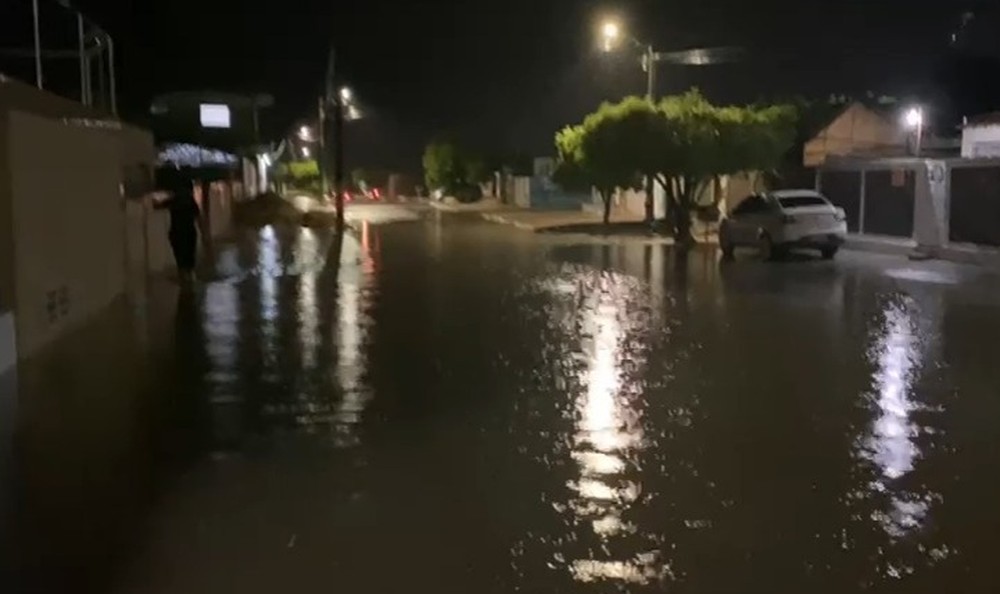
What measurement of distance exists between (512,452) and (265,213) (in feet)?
141

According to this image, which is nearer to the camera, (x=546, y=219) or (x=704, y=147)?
(x=704, y=147)

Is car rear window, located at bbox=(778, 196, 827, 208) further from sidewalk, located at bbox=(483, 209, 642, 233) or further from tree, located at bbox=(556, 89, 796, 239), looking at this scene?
sidewalk, located at bbox=(483, 209, 642, 233)

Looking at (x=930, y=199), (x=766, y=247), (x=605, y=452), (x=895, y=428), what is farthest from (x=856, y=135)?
(x=605, y=452)

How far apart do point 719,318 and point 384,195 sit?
84.3 m

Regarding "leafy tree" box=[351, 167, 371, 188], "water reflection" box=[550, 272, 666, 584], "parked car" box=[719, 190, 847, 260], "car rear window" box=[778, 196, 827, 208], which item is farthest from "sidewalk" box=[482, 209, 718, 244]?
"leafy tree" box=[351, 167, 371, 188]

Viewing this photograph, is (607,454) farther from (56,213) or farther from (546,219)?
(546,219)

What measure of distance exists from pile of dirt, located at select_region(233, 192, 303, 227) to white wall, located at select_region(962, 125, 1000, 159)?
2322 cm

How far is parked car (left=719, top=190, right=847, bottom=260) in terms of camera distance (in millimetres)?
27438

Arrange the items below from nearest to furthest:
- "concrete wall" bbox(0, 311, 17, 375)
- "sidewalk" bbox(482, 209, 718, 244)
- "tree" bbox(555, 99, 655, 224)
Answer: "concrete wall" bbox(0, 311, 17, 375)
"tree" bbox(555, 99, 655, 224)
"sidewalk" bbox(482, 209, 718, 244)

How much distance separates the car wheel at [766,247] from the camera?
1093 inches

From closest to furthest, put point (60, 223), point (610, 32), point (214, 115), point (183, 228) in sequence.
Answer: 1. point (60, 223)
2. point (183, 228)
3. point (610, 32)
4. point (214, 115)

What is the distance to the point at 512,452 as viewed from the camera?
8984mm

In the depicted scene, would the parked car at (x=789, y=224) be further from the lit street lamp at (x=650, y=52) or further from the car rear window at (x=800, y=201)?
the lit street lamp at (x=650, y=52)

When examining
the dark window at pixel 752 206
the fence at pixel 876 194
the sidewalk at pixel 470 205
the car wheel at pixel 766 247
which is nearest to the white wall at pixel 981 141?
the fence at pixel 876 194
